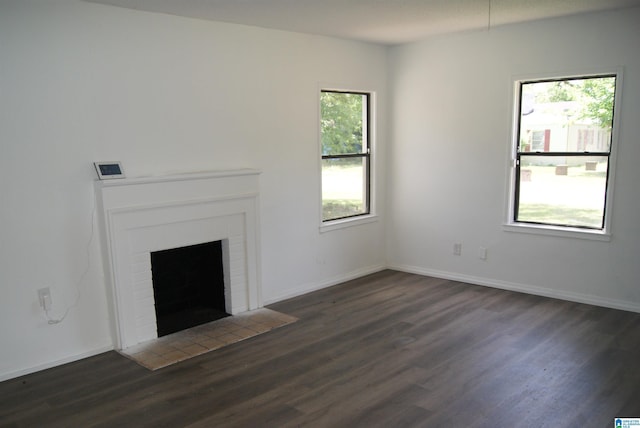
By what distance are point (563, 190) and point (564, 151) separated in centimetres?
37

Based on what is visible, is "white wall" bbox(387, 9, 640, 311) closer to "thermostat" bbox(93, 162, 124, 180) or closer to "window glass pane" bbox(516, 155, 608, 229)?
"window glass pane" bbox(516, 155, 608, 229)

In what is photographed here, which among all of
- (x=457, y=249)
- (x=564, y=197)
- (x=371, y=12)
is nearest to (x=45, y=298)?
(x=371, y=12)

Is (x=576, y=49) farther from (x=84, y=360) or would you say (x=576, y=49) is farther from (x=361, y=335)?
(x=84, y=360)

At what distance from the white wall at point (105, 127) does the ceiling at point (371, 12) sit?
0.71 feet

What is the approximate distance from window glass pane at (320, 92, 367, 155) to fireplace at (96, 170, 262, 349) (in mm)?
1155

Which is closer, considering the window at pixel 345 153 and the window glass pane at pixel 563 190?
the window glass pane at pixel 563 190

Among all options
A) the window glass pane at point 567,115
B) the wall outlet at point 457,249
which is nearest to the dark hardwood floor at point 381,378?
the wall outlet at point 457,249

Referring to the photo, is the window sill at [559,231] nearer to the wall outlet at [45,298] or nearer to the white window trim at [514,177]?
the white window trim at [514,177]

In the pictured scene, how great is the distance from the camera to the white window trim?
14.0 ft

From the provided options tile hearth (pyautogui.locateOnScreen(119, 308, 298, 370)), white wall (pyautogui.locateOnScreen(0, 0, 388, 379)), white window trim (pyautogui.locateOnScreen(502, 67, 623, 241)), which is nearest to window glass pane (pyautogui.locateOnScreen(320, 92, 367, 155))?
white wall (pyautogui.locateOnScreen(0, 0, 388, 379))

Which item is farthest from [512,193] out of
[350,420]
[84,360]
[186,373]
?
[84,360]

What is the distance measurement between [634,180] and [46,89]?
15.2 ft

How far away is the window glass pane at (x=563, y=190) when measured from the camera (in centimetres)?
452

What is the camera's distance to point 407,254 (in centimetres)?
582
